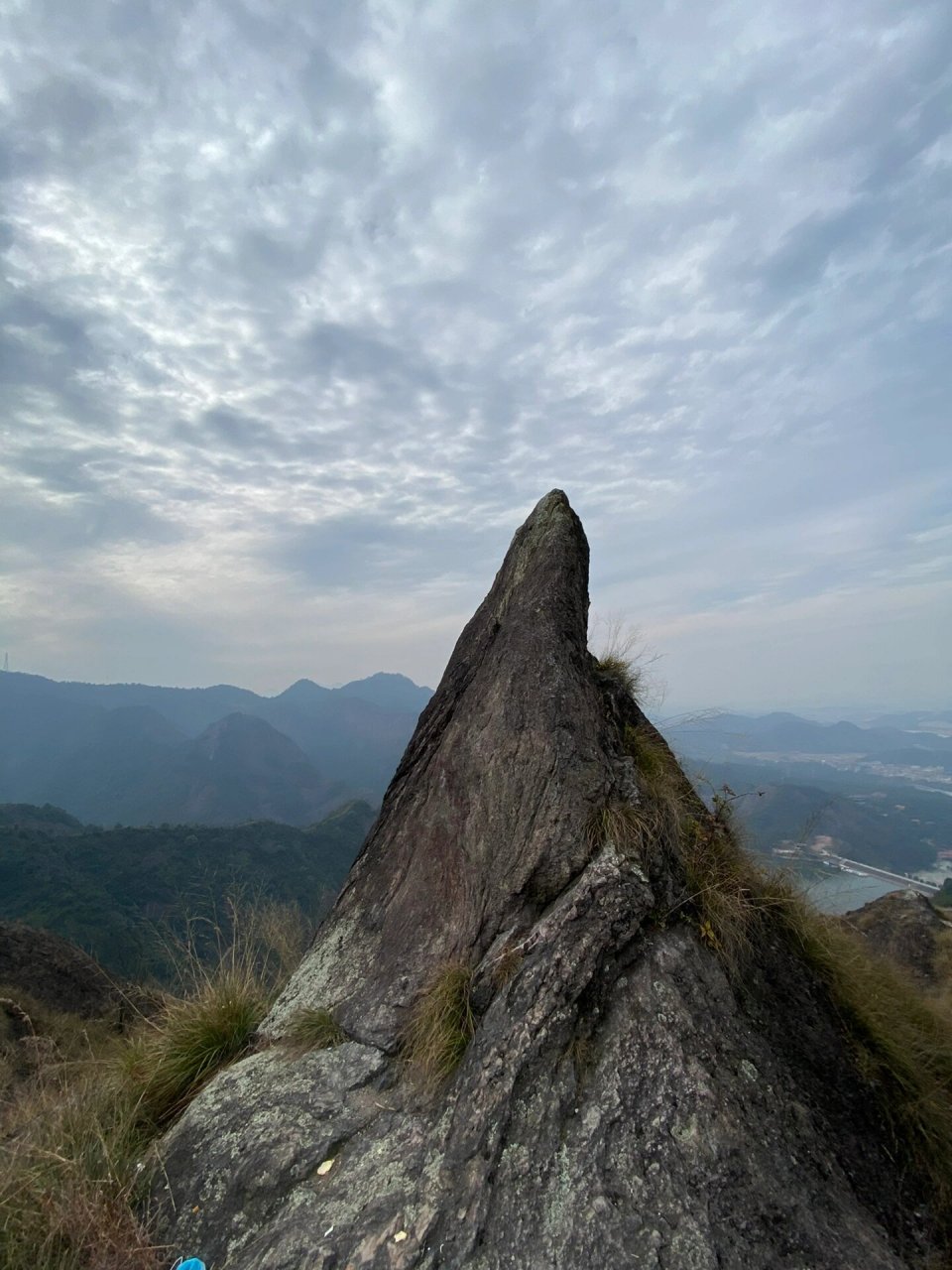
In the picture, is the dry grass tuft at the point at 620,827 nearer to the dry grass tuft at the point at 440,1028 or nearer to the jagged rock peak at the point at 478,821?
the jagged rock peak at the point at 478,821

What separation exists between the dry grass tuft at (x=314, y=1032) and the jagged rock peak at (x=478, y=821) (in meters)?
0.10

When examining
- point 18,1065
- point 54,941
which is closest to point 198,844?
point 54,941

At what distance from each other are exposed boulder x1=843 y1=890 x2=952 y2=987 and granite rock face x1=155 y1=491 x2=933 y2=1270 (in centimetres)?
869

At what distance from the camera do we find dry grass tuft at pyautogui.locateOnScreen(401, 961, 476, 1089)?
459 centimetres

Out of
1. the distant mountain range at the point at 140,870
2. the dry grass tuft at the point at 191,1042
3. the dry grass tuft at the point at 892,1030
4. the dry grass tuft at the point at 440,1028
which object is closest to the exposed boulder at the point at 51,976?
the dry grass tuft at the point at 191,1042

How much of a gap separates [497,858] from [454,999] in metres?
1.16

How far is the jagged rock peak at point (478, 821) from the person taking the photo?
5.34 meters

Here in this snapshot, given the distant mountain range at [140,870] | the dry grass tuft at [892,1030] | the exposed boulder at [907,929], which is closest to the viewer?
the dry grass tuft at [892,1030]

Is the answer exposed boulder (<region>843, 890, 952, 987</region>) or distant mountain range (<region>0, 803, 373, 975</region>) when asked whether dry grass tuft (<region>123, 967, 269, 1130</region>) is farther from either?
distant mountain range (<region>0, 803, 373, 975</region>)

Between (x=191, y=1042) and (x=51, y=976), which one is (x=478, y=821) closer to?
(x=191, y=1042)

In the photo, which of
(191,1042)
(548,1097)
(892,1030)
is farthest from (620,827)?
(191,1042)

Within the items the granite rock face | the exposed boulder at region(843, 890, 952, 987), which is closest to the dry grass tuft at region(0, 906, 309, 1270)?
the granite rock face

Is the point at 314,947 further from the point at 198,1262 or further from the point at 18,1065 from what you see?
the point at 18,1065

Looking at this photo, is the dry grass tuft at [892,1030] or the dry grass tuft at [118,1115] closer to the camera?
the dry grass tuft at [118,1115]
